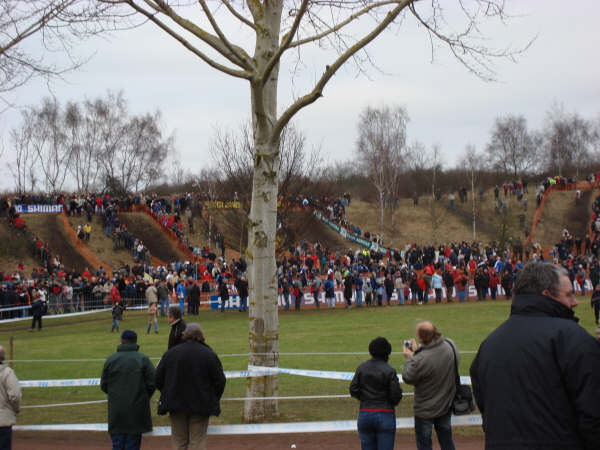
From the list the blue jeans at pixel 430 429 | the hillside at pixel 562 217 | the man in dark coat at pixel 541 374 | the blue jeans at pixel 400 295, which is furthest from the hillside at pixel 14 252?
the man in dark coat at pixel 541 374

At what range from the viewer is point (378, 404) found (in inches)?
244

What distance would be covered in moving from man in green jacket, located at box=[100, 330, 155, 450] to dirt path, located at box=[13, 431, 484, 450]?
2.70 metres

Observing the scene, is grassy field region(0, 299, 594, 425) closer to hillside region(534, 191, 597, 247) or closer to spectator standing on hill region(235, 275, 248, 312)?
spectator standing on hill region(235, 275, 248, 312)

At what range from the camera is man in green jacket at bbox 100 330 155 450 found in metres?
6.96

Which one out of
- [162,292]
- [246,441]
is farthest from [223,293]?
[246,441]

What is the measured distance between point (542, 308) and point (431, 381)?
3193 mm

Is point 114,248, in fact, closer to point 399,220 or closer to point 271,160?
point 399,220

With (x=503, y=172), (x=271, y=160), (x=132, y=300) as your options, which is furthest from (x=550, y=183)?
(x=271, y=160)

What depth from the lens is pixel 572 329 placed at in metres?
3.36

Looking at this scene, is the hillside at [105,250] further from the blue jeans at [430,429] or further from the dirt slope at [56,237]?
the blue jeans at [430,429]

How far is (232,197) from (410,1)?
3118 cm

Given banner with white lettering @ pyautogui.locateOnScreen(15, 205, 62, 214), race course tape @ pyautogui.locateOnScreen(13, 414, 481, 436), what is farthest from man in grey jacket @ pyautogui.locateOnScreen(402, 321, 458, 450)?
banner with white lettering @ pyautogui.locateOnScreen(15, 205, 62, 214)

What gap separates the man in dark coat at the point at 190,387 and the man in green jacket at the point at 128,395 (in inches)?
11.9

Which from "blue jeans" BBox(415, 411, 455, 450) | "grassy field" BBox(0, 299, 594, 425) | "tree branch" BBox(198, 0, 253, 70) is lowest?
"grassy field" BBox(0, 299, 594, 425)
